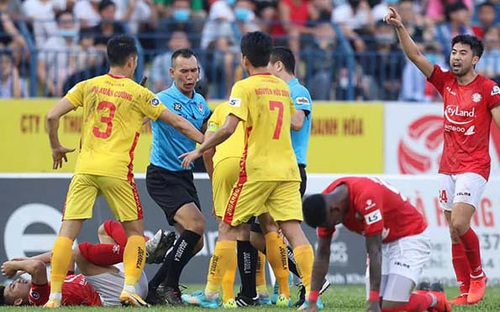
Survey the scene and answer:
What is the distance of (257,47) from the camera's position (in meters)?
9.86

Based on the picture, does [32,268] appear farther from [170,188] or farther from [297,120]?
[297,120]

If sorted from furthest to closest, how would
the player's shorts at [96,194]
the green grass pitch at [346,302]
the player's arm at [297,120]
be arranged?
1. the player's arm at [297,120]
2. the player's shorts at [96,194]
3. the green grass pitch at [346,302]

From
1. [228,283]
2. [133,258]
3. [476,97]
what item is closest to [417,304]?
[228,283]

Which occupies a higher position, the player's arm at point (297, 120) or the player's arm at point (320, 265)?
the player's arm at point (297, 120)

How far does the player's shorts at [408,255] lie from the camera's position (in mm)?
8742

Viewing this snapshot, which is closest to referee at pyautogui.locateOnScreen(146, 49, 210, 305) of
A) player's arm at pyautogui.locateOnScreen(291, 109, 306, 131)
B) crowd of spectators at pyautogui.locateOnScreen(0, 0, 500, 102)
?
player's arm at pyautogui.locateOnScreen(291, 109, 306, 131)

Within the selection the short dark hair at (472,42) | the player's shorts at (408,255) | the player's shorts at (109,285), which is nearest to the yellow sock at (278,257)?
the player's shorts at (109,285)

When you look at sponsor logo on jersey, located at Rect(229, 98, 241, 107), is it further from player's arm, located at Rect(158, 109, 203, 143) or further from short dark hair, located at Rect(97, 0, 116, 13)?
short dark hair, located at Rect(97, 0, 116, 13)

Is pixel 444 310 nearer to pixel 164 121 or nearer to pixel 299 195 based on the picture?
pixel 299 195

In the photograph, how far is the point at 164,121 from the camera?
10320 mm

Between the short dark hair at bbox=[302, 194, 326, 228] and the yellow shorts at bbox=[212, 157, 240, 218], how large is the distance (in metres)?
2.35

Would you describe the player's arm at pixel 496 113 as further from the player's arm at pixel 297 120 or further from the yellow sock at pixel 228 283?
the yellow sock at pixel 228 283

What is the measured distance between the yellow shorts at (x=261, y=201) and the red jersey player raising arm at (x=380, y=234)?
1061 millimetres

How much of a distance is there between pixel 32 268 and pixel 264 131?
239 cm
